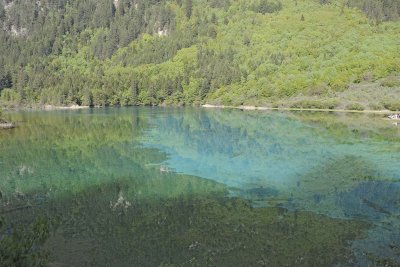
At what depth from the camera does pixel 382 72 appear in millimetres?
163625

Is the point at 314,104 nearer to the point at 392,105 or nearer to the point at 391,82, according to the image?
the point at 391,82

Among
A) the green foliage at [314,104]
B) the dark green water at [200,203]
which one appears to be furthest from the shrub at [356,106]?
the dark green water at [200,203]

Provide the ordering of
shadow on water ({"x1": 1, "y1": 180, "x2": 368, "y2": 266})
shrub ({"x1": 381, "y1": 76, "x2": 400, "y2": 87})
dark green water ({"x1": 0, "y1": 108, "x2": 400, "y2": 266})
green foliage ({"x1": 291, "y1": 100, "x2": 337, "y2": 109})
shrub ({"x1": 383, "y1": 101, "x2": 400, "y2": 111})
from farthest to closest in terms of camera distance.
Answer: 1. shrub ({"x1": 381, "y1": 76, "x2": 400, "y2": 87})
2. green foliage ({"x1": 291, "y1": 100, "x2": 337, "y2": 109})
3. shrub ({"x1": 383, "y1": 101, "x2": 400, "y2": 111})
4. dark green water ({"x1": 0, "y1": 108, "x2": 400, "y2": 266})
5. shadow on water ({"x1": 1, "y1": 180, "x2": 368, "y2": 266})

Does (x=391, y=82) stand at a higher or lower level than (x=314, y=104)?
higher

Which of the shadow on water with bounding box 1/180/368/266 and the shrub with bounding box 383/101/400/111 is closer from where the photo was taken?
the shadow on water with bounding box 1/180/368/266

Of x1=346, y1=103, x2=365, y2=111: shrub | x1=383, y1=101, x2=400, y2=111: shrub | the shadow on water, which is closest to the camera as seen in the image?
the shadow on water

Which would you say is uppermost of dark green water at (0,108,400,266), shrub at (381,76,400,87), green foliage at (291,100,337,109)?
shrub at (381,76,400,87)

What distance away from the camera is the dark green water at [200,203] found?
21.0m

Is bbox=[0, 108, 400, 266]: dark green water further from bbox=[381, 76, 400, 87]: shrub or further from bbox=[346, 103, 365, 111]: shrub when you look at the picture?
bbox=[381, 76, 400, 87]: shrub

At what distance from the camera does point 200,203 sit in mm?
30719

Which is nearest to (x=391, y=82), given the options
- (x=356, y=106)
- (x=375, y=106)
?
(x=356, y=106)

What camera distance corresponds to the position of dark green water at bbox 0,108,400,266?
828 inches

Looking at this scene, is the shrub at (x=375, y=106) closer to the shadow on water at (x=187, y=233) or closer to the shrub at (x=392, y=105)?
the shrub at (x=392, y=105)

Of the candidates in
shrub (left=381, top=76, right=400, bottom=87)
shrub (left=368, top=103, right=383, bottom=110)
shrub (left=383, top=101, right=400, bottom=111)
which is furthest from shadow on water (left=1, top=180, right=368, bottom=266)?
shrub (left=381, top=76, right=400, bottom=87)
